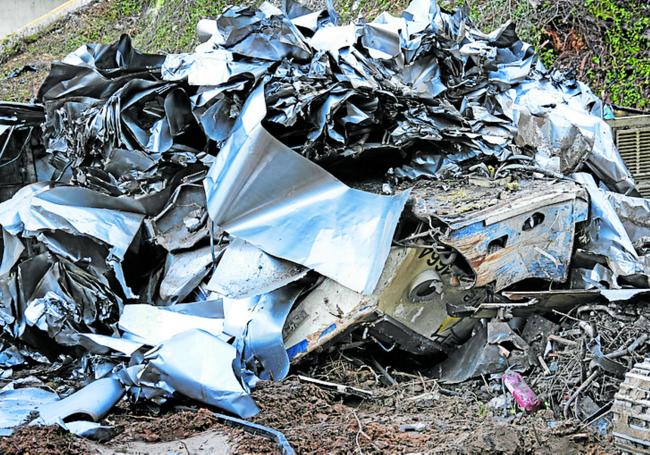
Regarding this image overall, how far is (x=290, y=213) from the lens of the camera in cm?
429

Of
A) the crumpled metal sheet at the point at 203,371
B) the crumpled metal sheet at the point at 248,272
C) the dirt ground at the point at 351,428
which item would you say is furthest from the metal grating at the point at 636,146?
the crumpled metal sheet at the point at 203,371

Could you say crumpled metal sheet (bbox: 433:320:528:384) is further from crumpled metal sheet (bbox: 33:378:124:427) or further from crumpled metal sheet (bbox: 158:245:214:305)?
crumpled metal sheet (bbox: 33:378:124:427)

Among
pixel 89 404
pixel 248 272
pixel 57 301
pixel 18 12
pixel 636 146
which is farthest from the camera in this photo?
pixel 18 12

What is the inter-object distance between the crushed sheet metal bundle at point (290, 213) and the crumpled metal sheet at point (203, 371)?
0.01m

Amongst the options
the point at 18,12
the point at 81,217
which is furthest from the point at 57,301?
the point at 18,12

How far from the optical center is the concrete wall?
52.5 feet

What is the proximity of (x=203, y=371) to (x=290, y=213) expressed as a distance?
3.61 feet

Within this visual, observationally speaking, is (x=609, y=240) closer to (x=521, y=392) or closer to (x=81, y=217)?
(x=521, y=392)

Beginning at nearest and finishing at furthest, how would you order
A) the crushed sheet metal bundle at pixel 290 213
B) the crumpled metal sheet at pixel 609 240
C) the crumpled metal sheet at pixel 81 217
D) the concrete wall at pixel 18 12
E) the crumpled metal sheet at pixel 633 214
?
the crushed sheet metal bundle at pixel 290 213 → the crumpled metal sheet at pixel 609 240 → the crumpled metal sheet at pixel 81 217 → the crumpled metal sheet at pixel 633 214 → the concrete wall at pixel 18 12

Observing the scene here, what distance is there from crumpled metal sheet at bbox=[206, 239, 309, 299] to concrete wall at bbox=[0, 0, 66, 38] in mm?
13848

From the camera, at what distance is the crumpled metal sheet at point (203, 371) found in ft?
11.8

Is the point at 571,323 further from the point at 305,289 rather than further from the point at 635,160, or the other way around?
the point at 635,160

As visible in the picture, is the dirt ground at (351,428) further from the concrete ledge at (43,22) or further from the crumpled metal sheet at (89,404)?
the concrete ledge at (43,22)

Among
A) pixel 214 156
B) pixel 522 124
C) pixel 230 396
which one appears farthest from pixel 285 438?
pixel 522 124
